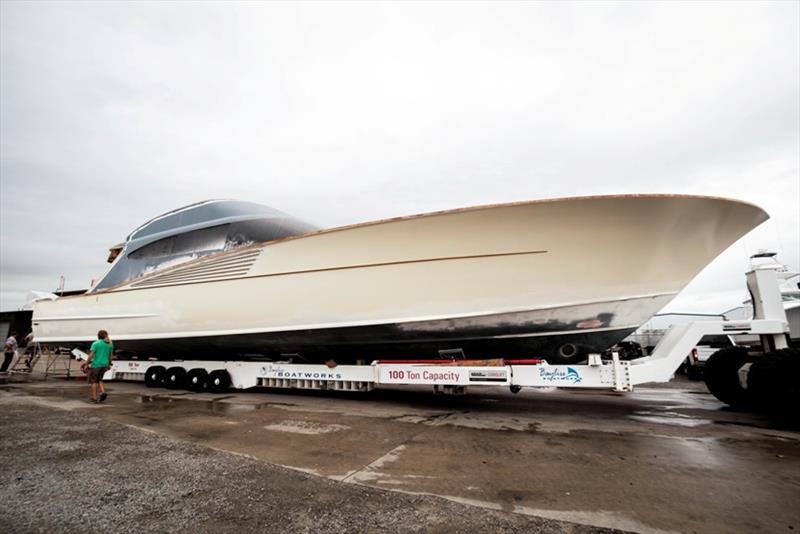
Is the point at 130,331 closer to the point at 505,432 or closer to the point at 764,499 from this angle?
the point at 505,432

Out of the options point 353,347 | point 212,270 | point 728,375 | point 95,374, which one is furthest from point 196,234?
point 728,375

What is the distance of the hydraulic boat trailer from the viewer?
12.9 ft

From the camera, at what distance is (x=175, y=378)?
662 cm

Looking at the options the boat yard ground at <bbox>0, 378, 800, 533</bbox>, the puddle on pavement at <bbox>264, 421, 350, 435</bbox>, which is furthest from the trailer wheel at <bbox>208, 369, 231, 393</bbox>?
the puddle on pavement at <bbox>264, 421, 350, 435</bbox>

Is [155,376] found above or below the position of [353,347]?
below

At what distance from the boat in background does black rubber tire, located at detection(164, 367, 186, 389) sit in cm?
75

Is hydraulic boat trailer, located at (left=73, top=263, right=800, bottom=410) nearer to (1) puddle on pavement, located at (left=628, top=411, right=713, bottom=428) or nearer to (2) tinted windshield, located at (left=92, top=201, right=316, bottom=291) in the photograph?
(1) puddle on pavement, located at (left=628, top=411, right=713, bottom=428)

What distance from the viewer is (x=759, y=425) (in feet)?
12.7

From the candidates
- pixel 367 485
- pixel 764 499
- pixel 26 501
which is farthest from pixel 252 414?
pixel 764 499

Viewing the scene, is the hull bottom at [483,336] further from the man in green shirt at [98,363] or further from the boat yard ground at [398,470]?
the man in green shirt at [98,363]

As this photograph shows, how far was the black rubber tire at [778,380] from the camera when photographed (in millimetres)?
3592

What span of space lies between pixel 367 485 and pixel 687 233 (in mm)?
3918

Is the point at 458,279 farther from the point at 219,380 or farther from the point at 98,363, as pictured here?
the point at 98,363

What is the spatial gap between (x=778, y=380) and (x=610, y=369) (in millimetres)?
1546
